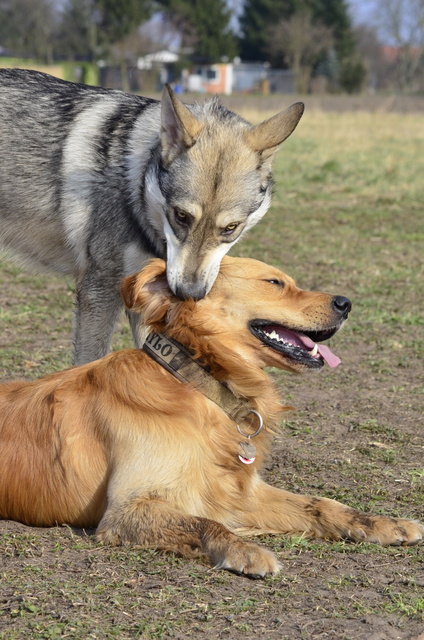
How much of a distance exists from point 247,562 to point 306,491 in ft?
3.40

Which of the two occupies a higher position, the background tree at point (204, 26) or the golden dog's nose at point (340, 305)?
the background tree at point (204, 26)

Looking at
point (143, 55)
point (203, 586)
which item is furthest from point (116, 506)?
point (143, 55)

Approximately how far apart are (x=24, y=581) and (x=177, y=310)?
50.1 inches

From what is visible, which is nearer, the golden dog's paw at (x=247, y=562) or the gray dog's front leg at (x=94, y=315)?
the golden dog's paw at (x=247, y=562)

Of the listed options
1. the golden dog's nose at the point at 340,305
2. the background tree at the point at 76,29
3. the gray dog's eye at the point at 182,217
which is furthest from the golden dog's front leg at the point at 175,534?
the background tree at the point at 76,29

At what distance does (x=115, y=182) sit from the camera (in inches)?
195

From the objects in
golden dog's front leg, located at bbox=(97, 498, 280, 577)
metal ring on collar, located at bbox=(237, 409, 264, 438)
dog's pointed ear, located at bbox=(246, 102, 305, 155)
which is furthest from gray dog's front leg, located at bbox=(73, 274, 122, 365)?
golden dog's front leg, located at bbox=(97, 498, 280, 577)

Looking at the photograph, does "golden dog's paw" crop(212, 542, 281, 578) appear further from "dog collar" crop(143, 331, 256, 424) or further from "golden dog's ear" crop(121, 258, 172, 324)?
"golden dog's ear" crop(121, 258, 172, 324)

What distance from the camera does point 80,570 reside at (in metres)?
3.09

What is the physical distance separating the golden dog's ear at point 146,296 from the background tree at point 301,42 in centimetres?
5856

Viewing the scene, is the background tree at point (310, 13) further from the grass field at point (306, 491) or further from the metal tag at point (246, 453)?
the metal tag at point (246, 453)

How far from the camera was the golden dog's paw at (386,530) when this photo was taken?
343cm

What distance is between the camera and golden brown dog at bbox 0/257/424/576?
130 inches

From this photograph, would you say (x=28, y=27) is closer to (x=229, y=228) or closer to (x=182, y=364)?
(x=229, y=228)
